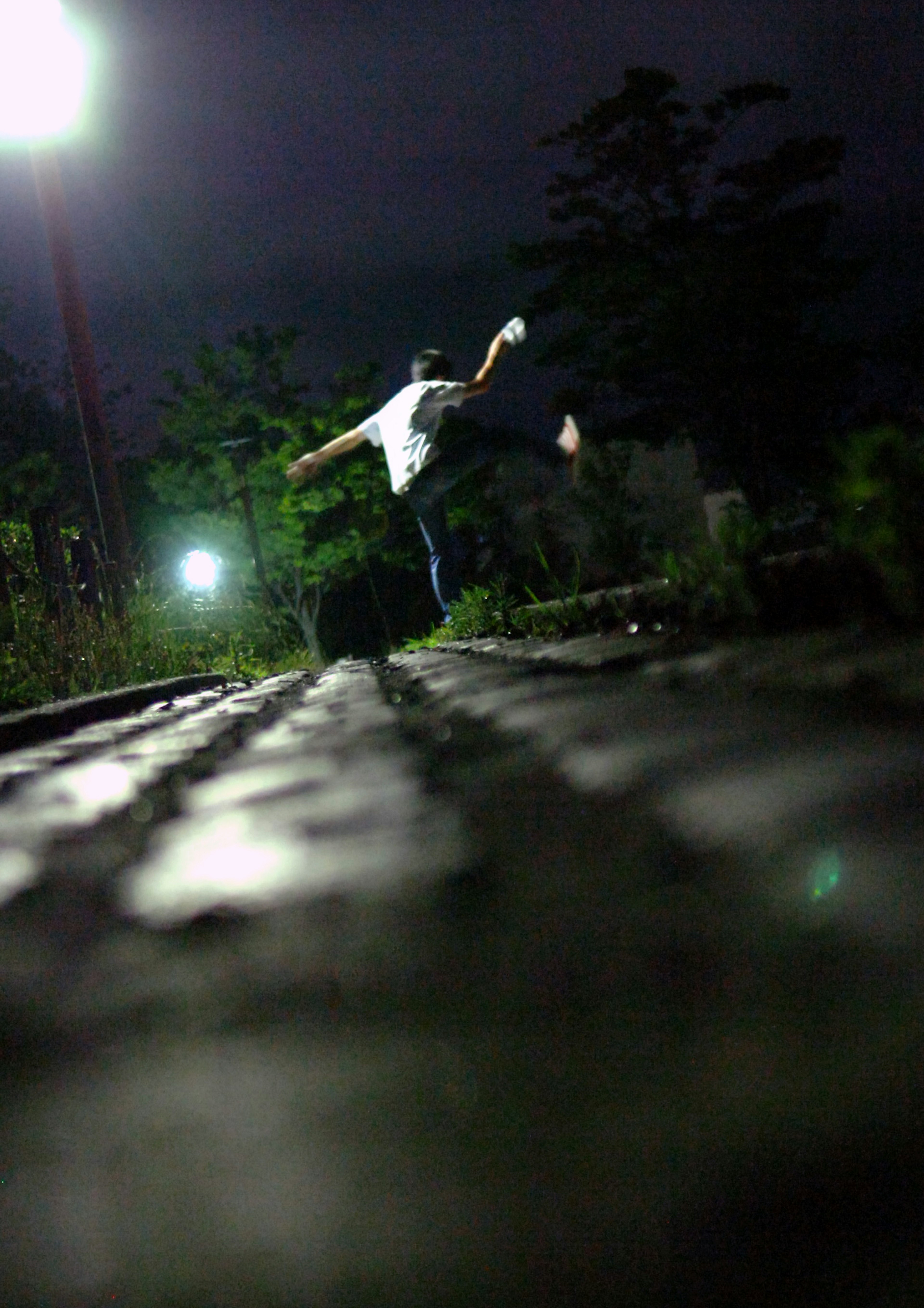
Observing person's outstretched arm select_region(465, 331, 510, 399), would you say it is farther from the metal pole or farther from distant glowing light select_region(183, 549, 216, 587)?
distant glowing light select_region(183, 549, 216, 587)

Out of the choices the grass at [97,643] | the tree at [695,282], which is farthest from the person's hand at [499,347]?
the tree at [695,282]

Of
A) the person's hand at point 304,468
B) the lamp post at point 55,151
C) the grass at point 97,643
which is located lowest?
the grass at point 97,643

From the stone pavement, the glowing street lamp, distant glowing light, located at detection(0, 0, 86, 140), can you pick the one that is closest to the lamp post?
distant glowing light, located at detection(0, 0, 86, 140)

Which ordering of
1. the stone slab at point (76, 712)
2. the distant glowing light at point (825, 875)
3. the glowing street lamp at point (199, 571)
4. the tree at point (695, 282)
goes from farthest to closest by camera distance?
the tree at point (695, 282) → the glowing street lamp at point (199, 571) → the stone slab at point (76, 712) → the distant glowing light at point (825, 875)

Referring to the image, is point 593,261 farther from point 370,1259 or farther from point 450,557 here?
point 370,1259

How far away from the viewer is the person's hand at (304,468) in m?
7.93

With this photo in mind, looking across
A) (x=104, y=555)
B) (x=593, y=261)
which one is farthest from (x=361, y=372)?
(x=104, y=555)

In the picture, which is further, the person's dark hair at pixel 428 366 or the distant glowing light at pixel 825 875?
the person's dark hair at pixel 428 366

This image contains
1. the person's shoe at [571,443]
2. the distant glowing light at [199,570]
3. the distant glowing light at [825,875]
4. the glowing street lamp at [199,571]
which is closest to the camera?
the distant glowing light at [825,875]

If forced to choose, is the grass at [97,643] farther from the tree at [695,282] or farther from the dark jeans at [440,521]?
the tree at [695,282]

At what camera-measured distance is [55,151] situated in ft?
25.6

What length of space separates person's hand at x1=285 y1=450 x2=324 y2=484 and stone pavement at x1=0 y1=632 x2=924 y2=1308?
6.88 metres

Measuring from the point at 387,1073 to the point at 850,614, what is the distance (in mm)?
1726

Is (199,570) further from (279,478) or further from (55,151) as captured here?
(279,478)
